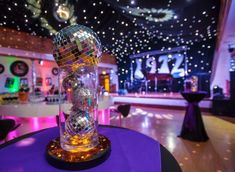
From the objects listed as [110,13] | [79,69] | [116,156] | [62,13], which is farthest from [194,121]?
[62,13]

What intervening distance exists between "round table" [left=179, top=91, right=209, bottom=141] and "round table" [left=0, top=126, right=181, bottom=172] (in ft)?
8.63

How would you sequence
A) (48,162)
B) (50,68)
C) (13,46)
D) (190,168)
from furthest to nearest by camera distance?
1. (50,68)
2. (13,46)
3. (190,168)
4. (48,162)

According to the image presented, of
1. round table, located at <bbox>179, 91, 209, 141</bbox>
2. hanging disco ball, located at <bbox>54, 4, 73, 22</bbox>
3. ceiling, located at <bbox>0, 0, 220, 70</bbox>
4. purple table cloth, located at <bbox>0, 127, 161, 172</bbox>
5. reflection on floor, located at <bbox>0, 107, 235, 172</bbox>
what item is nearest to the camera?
purple table cloth, located at <bbox>0, 127, 161, 172</bbox>

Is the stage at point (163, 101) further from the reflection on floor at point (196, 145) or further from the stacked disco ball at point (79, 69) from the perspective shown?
the stacked disco ball at point (79, 69)

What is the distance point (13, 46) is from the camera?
5.50 m

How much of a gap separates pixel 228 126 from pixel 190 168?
106 inches

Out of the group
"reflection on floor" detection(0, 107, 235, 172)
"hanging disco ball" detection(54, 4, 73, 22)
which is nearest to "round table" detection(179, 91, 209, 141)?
"reflection on floor" detection(0, 107, 235, 172)

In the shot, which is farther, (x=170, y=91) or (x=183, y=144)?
(x=170, y=91)

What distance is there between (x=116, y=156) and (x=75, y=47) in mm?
553

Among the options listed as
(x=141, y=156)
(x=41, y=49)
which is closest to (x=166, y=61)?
(x=41, y=49)

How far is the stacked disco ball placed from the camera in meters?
0.79

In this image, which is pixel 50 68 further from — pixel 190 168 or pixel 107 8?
pixel 190 168

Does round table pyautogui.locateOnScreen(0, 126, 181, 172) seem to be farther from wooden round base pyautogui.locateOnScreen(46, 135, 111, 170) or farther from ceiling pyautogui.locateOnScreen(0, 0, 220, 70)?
ceiling pyautogui.locateOnScreen(0, 0, 220, 70)

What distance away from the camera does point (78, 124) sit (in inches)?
33.1
